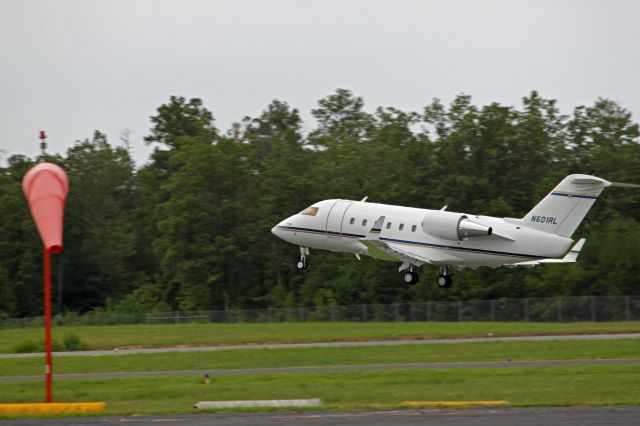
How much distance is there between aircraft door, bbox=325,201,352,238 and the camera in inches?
1953

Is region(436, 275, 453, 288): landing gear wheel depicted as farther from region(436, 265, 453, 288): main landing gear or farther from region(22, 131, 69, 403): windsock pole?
region(22, 131, 69, 403): windsock pole

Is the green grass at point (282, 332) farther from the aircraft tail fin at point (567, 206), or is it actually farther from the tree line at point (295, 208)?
the tree line at point (295, 208)

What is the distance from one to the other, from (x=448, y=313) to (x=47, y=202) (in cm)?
3393

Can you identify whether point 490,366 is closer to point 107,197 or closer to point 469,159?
point 469,159

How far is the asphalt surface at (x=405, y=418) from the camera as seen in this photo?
67.6ft

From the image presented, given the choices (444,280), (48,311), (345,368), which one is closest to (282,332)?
(444,280)

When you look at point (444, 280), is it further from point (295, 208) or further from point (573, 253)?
point (295, 208)

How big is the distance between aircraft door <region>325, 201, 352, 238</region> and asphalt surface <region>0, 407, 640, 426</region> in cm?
2680

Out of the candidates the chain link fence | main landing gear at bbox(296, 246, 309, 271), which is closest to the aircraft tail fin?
the chain link fence

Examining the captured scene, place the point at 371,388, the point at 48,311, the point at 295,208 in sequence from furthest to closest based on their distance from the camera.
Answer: the point at 295,208 < the point at 371,388 < the point at 48,311

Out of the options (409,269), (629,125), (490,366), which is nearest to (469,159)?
(629,125)

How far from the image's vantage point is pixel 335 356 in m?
36.0

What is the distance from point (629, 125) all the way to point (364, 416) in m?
63.7

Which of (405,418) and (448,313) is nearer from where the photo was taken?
(405,418)
